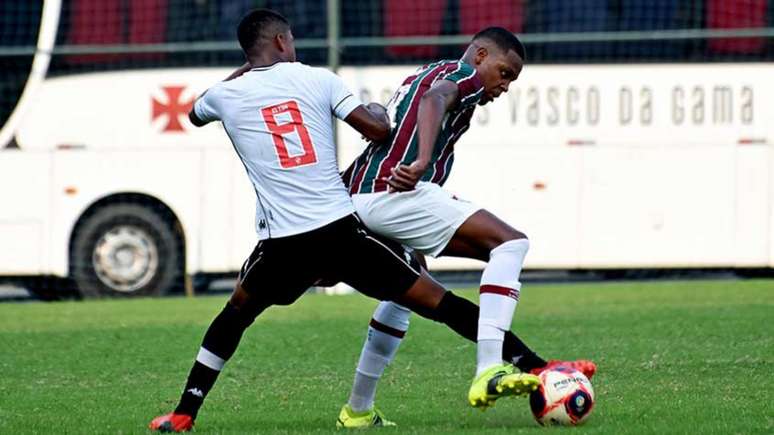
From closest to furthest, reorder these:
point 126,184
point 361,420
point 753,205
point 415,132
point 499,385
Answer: point 499,385, point 415,132, point 361,420, point 753,205, point 126,184

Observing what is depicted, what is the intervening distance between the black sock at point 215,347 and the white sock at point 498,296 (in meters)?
1.01

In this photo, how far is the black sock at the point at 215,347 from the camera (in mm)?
6941

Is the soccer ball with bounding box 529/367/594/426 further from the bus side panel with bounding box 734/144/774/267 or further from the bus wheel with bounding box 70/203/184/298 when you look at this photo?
the bus wheel with bounding box 70/203/184/298

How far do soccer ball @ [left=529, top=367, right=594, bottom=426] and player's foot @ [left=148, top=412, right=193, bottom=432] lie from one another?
144 centimetres

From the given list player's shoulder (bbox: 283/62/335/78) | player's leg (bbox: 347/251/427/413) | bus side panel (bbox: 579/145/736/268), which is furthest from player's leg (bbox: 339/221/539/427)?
bus side panel (bbox: 579/145/736/268)

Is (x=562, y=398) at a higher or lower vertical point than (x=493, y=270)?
lower

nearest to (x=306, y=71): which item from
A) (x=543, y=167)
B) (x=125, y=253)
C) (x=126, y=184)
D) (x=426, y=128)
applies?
(x=426, y=128)

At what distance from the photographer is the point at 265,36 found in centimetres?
702

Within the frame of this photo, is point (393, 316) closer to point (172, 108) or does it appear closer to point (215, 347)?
point (215, 347)

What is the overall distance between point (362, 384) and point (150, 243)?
10.8m

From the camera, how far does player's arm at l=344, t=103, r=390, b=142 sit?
681 centimetres

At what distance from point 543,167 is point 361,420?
34.8ft

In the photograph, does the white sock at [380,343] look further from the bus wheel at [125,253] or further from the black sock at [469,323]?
the bus wheel at [125,253]

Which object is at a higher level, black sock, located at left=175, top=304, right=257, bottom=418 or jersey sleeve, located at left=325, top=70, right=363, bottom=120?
jersey sleeve, located at left=325, top=70, right=363, bottom=120
